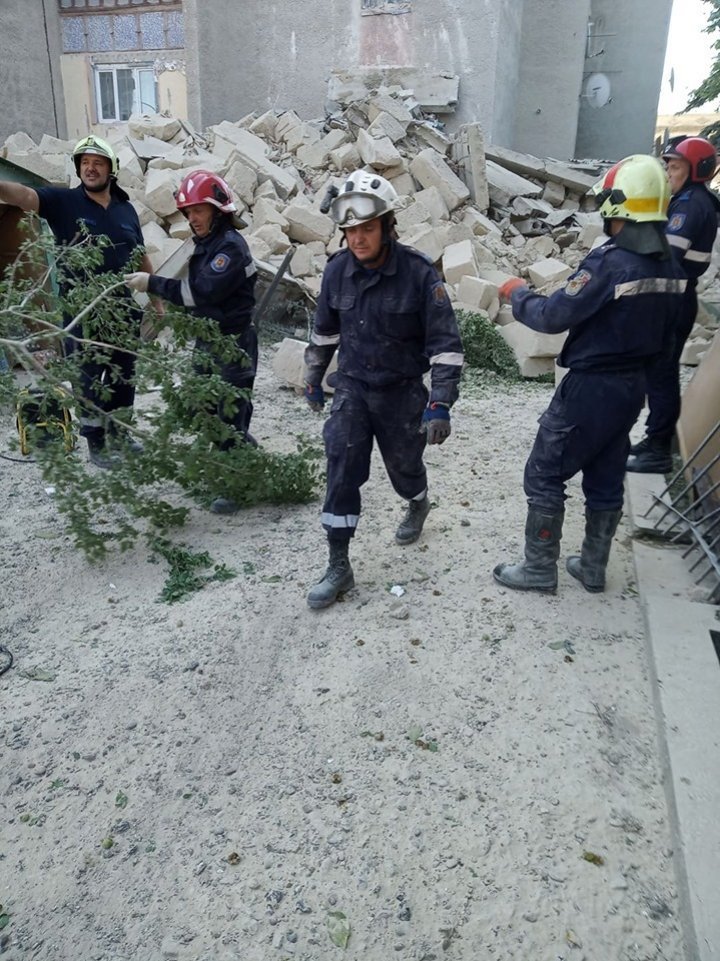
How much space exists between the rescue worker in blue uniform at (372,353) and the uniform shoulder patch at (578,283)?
56 centimetres

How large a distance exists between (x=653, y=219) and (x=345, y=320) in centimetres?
144

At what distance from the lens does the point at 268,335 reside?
28.2ft

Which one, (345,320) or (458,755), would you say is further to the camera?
(345,320)

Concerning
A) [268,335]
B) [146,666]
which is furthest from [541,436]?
[268,335]

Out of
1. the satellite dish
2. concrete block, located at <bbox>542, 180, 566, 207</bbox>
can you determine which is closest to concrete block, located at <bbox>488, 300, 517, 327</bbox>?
concrete block, located at <bbox>542, 180, 566, 207</bbox>

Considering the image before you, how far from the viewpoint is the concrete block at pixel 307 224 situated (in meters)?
9.70

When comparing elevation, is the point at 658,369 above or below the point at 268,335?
above

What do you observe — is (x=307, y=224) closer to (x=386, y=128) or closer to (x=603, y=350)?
(x=386, y=128)

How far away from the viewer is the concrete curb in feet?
6.87

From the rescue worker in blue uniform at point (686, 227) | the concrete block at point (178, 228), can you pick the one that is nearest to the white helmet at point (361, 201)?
the rescue worker in blue uniform at point (686, 227)

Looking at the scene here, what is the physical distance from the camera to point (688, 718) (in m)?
2.75

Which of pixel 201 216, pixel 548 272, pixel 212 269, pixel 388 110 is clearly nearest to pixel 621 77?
pixel 388 110

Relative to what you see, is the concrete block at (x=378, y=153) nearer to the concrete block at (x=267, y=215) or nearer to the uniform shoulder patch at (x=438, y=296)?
the concrete block at (x=267, y=215)

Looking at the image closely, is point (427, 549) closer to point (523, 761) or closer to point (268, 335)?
point (523, 761)
